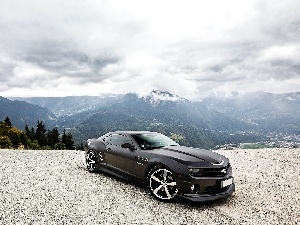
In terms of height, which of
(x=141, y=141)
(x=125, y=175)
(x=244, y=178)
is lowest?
(x=244, y=178)

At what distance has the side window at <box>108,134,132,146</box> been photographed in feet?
23.4

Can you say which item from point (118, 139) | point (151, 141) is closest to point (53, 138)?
point (118, 139)

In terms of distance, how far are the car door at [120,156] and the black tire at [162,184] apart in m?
0.68

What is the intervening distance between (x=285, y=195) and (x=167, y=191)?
3164mm

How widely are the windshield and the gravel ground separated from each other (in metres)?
1.19

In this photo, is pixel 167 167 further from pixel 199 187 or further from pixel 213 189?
pixel 213 189

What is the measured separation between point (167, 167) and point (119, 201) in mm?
1393

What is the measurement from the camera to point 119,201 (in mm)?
5883

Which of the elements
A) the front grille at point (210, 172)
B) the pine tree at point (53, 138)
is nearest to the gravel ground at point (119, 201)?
the front grille at point (210, 172)

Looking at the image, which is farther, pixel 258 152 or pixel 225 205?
pixel 258 152

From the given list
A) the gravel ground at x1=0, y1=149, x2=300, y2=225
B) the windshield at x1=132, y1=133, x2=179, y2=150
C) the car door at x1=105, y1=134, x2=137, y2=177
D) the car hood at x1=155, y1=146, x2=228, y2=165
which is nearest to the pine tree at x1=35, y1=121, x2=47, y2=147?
the gravel ground at x1=0, y1=149, x2=300, y2=225

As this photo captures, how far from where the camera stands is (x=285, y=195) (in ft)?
21.3

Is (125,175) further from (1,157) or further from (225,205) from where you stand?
(1,157)

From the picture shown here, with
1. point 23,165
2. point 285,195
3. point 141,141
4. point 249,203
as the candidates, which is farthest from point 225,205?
point 23,165
